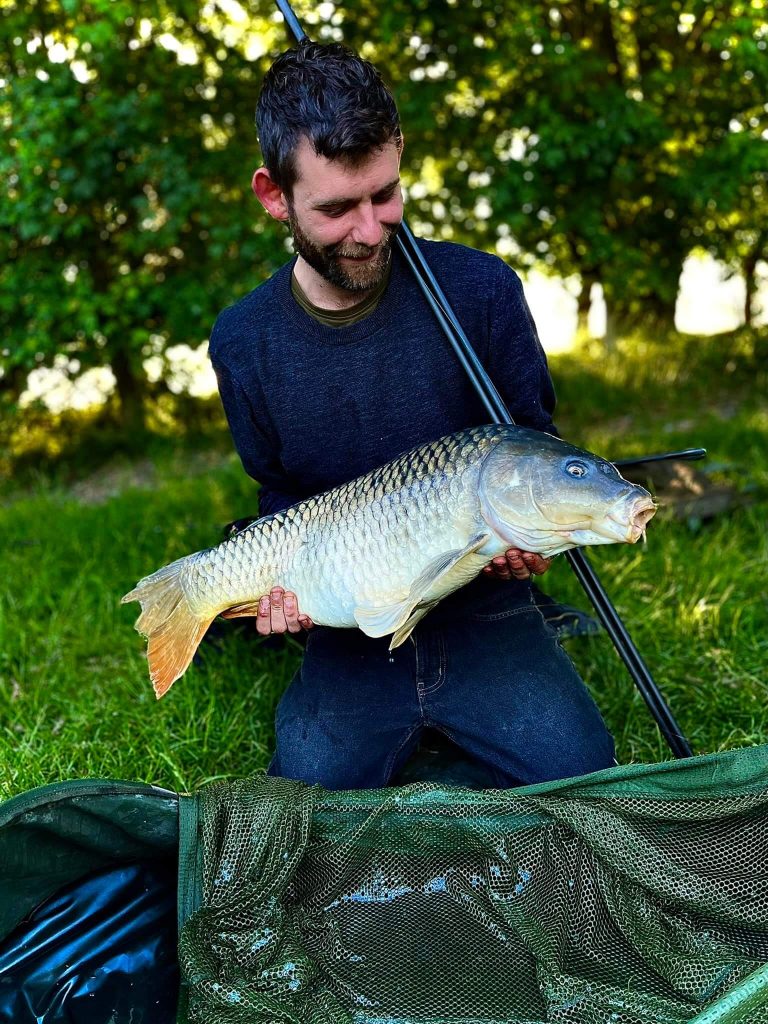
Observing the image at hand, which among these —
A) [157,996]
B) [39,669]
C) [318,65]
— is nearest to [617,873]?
[157,996]

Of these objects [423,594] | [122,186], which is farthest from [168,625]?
[122,186]

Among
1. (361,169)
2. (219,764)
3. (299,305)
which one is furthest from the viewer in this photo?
(219,764)

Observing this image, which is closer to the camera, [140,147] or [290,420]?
[290,420]

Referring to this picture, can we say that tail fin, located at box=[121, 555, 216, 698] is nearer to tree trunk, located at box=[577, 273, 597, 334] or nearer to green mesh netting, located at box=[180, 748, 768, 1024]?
green mesh netting, located at box=[180, 748, 768, 1024]

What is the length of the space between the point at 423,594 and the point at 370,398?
1.72 feet

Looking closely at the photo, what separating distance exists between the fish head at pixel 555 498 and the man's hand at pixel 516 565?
0.23ft

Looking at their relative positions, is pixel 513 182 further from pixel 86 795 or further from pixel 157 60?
pixel 86 795

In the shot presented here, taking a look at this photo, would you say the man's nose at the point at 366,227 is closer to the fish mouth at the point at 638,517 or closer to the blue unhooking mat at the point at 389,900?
the fish mouth at the point at 638,517

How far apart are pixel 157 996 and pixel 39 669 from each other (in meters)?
1.18

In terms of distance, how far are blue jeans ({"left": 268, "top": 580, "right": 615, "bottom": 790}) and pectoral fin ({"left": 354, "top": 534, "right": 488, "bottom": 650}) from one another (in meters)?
0.28

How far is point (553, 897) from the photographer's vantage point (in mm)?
1472

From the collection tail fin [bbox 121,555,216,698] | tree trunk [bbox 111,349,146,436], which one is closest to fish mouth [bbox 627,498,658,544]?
tail fin [bbox 121,555,216,698]

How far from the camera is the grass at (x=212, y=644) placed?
2.08 meters

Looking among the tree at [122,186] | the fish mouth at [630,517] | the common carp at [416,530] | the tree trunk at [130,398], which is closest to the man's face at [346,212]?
the common carp at [416,530]
